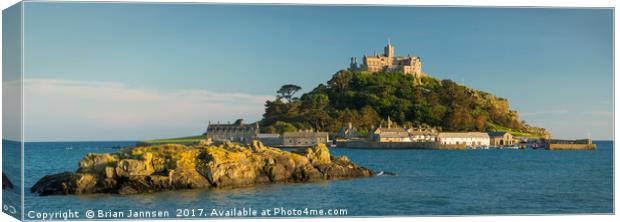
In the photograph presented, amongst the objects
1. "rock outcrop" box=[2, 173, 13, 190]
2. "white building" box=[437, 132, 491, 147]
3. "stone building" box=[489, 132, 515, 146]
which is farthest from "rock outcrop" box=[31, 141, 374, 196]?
"stone building" box=[489, 132, 515, 146]

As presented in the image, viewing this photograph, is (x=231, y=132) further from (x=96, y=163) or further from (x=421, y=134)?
(x=421, y=134)

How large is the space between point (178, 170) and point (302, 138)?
856 inches

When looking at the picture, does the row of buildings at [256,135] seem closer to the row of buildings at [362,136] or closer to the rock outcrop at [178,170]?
the row of buildings at [362,136]

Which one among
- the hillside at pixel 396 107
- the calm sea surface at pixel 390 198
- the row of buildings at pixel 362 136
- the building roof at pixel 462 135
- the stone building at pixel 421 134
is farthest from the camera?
the building roof at pixel 462 135

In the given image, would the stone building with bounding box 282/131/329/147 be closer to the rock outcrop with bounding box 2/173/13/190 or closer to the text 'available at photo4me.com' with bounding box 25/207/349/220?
the text 'available at photo4me.com' with bounding box 25/207/349/220

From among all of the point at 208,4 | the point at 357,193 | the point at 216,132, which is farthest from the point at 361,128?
the point at 208,4

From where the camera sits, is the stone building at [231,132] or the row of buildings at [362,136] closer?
the stone building at [231,132]

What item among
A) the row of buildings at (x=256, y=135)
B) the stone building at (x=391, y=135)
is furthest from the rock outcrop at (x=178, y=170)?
the stone building at (x=391, y=135)

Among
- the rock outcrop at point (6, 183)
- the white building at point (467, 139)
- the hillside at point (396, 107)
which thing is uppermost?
the hillside at point (396, 107)

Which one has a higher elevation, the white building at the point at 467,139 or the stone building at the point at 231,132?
the stone building at the point at 231,132

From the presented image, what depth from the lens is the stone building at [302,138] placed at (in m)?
41.0

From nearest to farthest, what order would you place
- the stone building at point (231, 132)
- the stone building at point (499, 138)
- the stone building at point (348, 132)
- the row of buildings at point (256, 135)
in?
the stone building at point (231, 132), the row of buildings at point (256, 135), the stone building at point (348, 132), the stone building at point (499, 138)

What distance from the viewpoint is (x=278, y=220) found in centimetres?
1695

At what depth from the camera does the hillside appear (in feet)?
153
